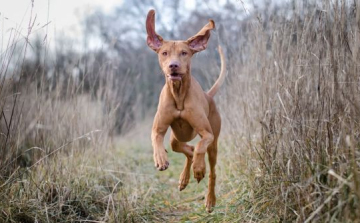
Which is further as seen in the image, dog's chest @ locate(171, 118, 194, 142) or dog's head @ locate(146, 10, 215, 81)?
dog's chest @ locate(171, 118, 194, 142)

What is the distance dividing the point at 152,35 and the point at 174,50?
0.30 metres

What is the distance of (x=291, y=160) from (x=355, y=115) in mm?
558

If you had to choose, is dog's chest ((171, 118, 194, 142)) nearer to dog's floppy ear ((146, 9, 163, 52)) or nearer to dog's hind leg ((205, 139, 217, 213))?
dog's hind leg ((205, 139, 217, 213))

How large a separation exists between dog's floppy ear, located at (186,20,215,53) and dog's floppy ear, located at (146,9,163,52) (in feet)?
0.91

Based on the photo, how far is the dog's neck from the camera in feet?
13.8

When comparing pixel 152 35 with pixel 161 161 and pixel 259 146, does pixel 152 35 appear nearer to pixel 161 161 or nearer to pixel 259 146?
pixel 161 161

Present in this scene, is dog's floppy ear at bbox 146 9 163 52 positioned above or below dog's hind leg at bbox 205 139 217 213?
above

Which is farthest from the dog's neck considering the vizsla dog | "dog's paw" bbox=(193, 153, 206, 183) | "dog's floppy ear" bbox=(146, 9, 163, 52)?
"dog's paw" bbox=(193, 153, 206, 183)

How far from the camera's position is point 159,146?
4.03 meters

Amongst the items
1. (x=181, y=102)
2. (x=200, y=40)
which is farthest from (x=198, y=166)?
(x=200, y=40)

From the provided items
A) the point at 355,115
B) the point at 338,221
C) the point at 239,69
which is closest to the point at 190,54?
the point at 355,115

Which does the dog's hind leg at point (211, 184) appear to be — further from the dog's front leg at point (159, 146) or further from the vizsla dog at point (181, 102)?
the dog's front leg at point (159, 146)

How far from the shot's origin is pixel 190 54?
4219 millimetres

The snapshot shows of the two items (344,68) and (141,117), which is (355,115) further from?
(141,117)
